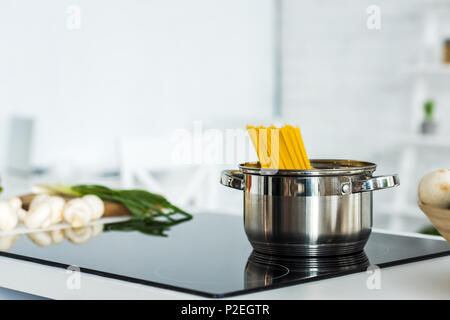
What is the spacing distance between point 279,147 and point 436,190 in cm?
21

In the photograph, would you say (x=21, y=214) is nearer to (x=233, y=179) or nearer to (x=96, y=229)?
(x=96, y=229)

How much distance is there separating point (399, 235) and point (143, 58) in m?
2.93

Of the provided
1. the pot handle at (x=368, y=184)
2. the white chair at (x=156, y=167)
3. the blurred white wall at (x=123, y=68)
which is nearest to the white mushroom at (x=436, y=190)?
the pot handle at (x=368, y=184)

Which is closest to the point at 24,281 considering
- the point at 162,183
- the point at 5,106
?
the point at 5,106

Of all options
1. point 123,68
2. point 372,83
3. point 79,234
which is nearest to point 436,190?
point 79,234

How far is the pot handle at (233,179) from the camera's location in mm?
907

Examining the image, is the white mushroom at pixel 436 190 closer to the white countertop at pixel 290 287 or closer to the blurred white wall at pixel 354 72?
the white countertop at pixel 290 287

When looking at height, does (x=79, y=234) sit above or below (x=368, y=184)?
below

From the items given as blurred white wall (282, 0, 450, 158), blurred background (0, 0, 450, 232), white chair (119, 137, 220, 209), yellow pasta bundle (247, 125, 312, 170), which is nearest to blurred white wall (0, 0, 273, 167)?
blurred background (0, 0, 450, 232)

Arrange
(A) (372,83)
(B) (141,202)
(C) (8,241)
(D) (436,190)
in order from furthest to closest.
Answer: (A) (372,83) < (B) (141,202) < (C) (8,241) < (D) (436,190)

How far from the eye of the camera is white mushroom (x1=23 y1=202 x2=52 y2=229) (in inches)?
45.2

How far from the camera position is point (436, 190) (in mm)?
739

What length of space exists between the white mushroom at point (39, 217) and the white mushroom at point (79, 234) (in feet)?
0.15

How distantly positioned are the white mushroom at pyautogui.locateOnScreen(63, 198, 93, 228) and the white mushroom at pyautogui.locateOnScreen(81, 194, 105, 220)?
1cm
